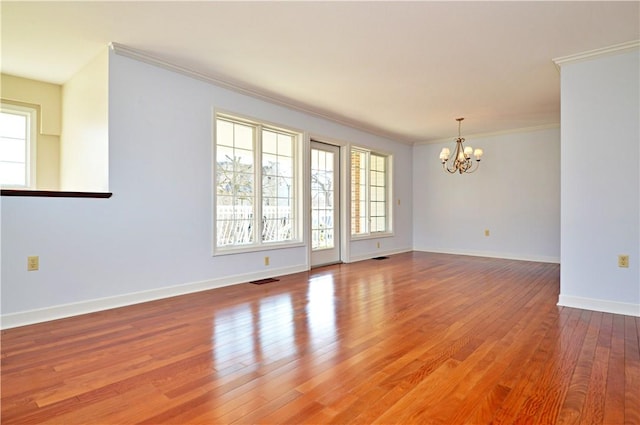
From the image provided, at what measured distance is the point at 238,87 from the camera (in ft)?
14.1

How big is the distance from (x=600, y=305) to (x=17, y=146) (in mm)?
6547

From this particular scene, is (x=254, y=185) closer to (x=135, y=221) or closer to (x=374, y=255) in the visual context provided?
(x=135, y=221)

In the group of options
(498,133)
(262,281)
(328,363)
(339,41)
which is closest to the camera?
(328,363)

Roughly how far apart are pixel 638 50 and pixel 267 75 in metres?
3.52

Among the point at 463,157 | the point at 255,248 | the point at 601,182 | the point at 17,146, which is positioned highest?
the point at 463,157

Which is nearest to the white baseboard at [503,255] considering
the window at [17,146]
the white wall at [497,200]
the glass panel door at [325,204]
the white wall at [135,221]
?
the white wall at [497,200]

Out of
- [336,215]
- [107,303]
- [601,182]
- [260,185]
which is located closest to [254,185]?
[260,185]

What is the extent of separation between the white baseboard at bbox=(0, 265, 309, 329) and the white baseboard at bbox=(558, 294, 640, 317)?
3470 mm

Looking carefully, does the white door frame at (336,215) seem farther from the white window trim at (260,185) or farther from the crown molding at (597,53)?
the crown molding at (597,53)

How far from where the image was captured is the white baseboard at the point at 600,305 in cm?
318

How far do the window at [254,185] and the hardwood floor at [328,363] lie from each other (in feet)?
3.57

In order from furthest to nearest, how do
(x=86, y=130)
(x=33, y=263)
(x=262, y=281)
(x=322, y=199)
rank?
(x=322, y=199), (x=262, y=281), (x=86, y=130), (x=33, y=263)

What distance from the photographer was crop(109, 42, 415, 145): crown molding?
11.1 feet

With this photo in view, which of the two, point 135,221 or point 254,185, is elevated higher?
point 254,185
